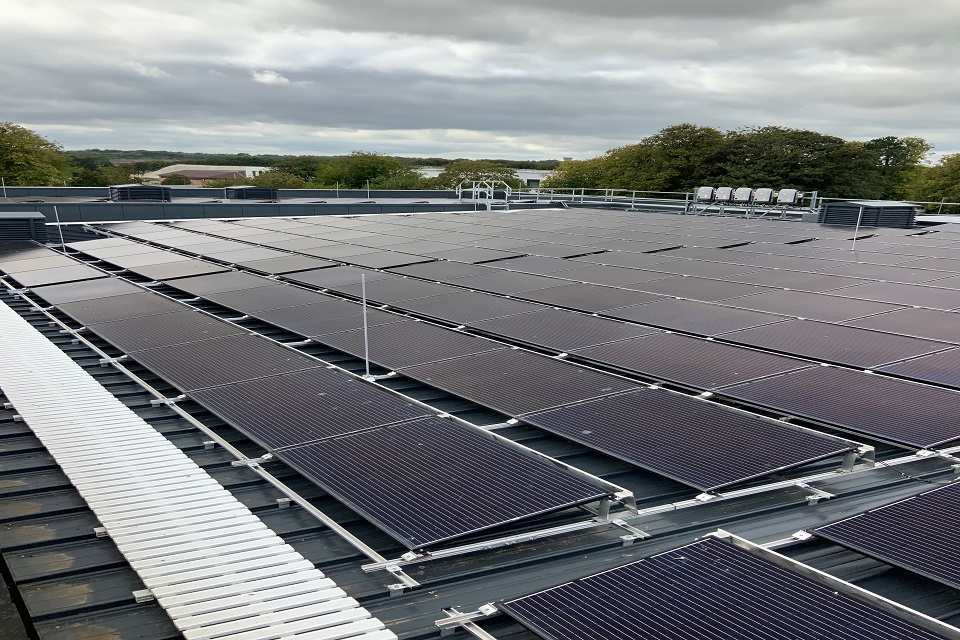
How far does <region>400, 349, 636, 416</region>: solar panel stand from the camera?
9.05 metres

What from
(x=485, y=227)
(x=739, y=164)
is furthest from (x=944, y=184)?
(x=485, y=227)

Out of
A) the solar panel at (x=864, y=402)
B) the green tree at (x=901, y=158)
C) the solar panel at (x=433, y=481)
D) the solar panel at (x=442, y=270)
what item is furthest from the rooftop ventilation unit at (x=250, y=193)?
the green tree at (x=901, y=158)

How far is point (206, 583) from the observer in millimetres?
5219

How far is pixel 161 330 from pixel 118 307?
2764 mm

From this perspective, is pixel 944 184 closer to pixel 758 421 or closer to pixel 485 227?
pixel 485 227

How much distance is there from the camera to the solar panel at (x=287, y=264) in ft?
64.7

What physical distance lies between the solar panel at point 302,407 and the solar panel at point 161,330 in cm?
324

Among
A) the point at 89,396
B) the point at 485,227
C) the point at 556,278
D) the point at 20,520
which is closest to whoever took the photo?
the point at 20,520

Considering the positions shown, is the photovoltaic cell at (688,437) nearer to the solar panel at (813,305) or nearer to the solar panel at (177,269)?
the solar panel at (813,305)

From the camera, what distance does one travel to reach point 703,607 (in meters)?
4.82

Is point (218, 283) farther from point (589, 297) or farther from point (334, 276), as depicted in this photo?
point (589, 297)

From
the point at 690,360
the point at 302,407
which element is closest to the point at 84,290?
the point at 302,407

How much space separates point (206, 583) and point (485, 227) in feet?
93.6

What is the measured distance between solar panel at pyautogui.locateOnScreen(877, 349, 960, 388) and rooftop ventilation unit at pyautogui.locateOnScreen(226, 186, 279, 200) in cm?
4368
